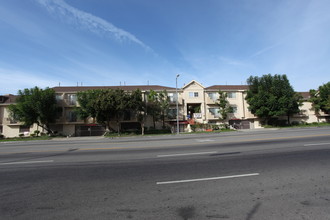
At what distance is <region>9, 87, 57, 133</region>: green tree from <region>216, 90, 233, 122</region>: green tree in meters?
33.9

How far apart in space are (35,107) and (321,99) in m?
62.5

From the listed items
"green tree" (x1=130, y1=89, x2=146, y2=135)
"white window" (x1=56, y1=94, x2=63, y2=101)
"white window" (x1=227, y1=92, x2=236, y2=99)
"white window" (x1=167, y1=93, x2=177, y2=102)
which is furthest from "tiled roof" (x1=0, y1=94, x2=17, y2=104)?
"white window" (x1=227, y1=92, x2=236, y2=99)

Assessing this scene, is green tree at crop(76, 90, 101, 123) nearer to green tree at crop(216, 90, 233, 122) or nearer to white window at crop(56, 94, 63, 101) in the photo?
white window at crop(56, 94, 63, 101)

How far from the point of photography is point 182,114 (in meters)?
33.8

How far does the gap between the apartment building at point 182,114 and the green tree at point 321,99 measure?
1240 millimetres

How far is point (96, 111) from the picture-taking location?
26750 millimetres

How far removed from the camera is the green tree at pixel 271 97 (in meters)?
33.0

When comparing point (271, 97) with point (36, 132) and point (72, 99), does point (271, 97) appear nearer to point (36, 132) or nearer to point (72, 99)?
point (72, 99)

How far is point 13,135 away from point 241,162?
Result: 42.6 metres

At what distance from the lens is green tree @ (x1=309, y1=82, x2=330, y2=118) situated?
37000 mm

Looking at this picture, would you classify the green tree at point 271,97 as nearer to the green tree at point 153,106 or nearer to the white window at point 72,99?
the green tree at point 153,106

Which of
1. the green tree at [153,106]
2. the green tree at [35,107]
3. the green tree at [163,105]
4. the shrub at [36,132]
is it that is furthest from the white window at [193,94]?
the shrub at [36,132]

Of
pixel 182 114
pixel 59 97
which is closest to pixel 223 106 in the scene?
pixel 182 114

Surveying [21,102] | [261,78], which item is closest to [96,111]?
[21,102]
